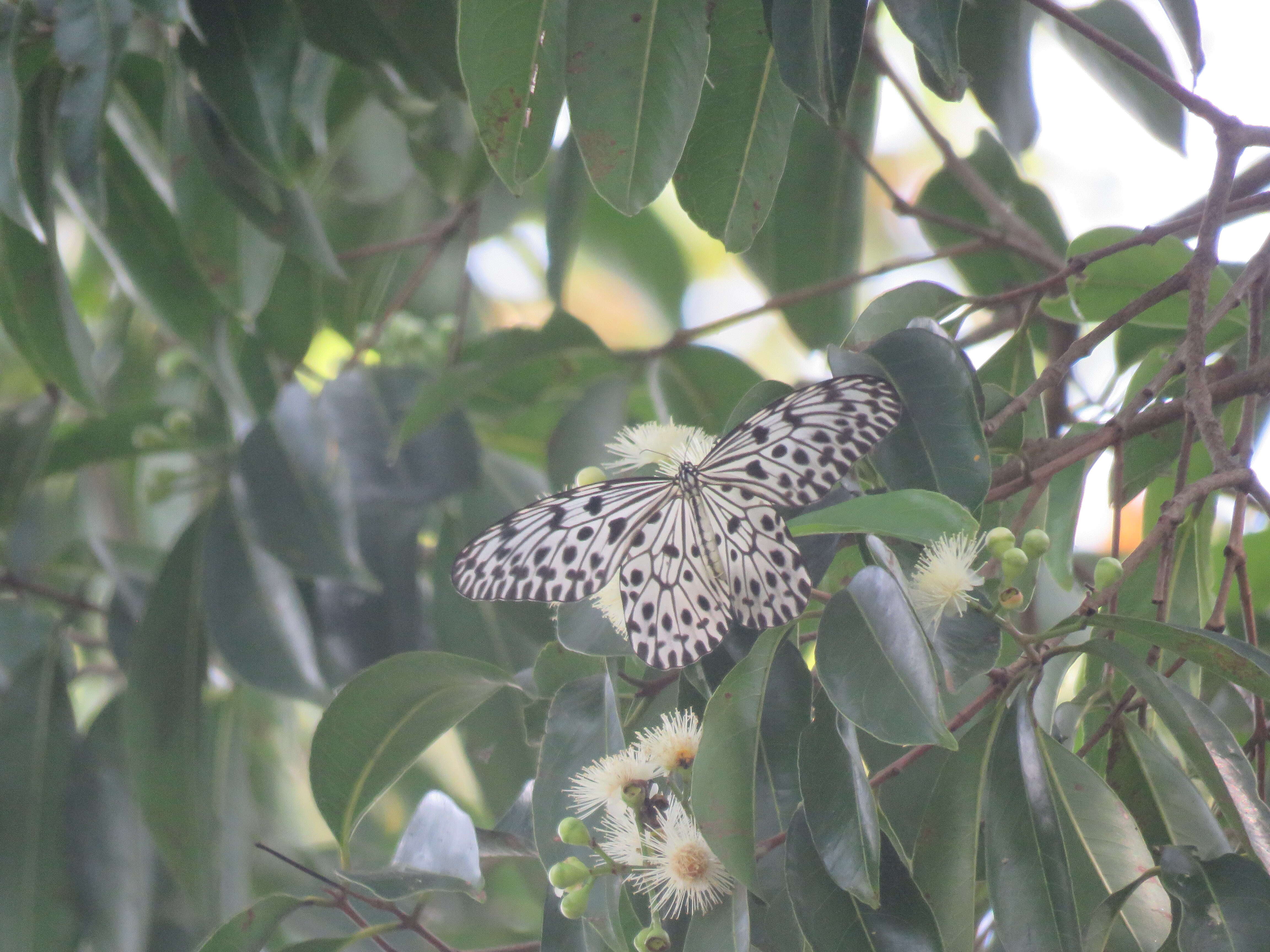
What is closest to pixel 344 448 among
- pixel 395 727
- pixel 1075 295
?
pixel 395 727

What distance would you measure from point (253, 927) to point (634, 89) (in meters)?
0.71

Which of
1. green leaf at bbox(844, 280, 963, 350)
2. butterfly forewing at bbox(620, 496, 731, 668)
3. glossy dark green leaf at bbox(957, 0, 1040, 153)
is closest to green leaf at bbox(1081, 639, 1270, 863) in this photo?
butterfly forewing at bbox(620, 496, 731, 668)

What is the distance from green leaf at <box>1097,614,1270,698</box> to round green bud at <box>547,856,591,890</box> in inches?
13.2

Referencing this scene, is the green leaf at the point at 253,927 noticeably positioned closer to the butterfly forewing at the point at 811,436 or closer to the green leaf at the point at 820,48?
the butterfly forewing at the point at 811,436

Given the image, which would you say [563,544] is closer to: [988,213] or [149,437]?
[988,213]

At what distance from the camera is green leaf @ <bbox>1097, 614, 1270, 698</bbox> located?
0.58 metres

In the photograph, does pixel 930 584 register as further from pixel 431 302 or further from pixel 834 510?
pixel 431 302

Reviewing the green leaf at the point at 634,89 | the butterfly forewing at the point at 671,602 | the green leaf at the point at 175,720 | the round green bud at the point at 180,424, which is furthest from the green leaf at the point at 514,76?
the round green bud at the point at 180,424

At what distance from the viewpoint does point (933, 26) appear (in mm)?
718

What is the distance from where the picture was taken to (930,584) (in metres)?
0.65

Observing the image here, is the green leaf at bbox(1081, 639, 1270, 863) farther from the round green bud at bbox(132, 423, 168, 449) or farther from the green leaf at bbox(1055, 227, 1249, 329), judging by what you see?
the round green bud at bbox(132, 423, 168, 449)

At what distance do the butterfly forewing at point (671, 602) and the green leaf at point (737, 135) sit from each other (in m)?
0.27

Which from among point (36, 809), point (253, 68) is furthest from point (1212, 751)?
point (36, 809)

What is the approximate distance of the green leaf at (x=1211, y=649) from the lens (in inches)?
22.6
